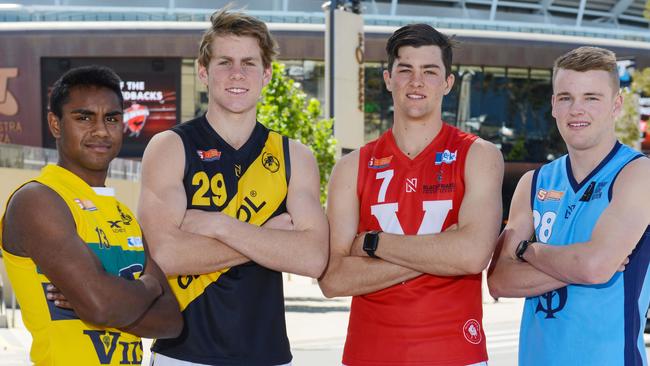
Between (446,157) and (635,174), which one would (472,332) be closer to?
(446,157)

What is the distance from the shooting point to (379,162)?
5461 mm

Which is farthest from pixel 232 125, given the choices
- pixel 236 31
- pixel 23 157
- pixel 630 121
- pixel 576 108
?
pixel 630 121

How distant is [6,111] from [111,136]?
60.0 meters

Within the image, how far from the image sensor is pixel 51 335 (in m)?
4.09

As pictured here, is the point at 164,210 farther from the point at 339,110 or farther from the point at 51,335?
the point at 339,110

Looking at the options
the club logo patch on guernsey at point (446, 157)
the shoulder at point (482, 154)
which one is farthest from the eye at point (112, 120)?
the shoulder at point (482, 154)

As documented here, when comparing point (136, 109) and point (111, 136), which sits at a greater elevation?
point (111, 136)

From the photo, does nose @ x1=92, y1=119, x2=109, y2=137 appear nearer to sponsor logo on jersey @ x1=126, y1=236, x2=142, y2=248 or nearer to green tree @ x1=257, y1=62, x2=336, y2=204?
sponsor logo on jersey @ x1=126, y1=236, x2=142, y2=248

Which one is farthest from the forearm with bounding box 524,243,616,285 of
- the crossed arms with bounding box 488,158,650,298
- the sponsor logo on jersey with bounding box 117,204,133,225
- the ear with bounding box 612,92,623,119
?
the sponsor logo on jersey with bounding box 117,204,133,225

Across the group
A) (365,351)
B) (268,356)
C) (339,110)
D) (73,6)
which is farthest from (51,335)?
(73,6)

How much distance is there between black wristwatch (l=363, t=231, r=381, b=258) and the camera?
5.18 meters

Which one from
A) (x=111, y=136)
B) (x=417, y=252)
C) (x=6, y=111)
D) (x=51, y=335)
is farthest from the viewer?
(x=6, y=111)

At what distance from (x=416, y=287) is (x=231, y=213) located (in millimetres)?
1022

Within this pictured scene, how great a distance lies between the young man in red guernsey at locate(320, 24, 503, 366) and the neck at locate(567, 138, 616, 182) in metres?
0.40
